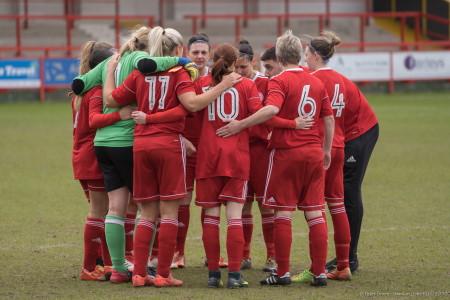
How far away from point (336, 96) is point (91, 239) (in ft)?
7.75

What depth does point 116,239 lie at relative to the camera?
633 cm

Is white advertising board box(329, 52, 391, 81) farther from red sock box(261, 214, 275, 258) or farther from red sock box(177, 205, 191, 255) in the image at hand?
red sock box(177, 205, 191, 255)

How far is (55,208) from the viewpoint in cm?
1009

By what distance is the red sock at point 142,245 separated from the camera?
20.2ft

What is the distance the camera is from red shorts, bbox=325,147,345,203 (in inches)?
261

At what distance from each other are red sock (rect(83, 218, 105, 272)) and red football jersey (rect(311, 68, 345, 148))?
200cm

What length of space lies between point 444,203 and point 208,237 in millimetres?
4889

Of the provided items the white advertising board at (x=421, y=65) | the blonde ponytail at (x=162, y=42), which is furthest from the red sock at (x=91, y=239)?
the white advertising board at (x=421, y=65)

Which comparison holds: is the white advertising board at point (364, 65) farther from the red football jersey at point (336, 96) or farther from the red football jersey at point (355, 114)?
the red football jersey at point (336, 96)

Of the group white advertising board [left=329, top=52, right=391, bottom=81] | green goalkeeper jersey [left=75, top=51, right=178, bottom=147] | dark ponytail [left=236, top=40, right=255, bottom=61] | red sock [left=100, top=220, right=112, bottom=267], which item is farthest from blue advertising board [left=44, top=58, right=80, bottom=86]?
green goalkeeper jersey [left=75, top=51, right=178, bottom=147]

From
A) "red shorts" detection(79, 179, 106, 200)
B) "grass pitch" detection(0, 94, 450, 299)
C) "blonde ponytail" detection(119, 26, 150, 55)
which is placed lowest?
"grass pitch" detection(0, 94, 450, 299)

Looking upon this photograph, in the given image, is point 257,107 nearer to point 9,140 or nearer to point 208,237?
point 208,237

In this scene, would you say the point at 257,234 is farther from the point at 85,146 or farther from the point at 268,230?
the point at 85,146

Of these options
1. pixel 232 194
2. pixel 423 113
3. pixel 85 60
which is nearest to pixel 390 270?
pixel 232 194
